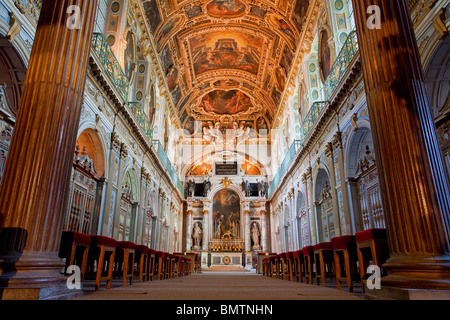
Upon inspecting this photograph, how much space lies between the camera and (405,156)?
3135 mm

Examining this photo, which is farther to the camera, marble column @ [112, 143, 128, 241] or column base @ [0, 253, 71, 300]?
marble column @ [112, 143, 128, 241]

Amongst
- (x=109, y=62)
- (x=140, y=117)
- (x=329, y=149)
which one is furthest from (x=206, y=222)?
(x=109, y=62)

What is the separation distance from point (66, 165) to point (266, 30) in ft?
45.8

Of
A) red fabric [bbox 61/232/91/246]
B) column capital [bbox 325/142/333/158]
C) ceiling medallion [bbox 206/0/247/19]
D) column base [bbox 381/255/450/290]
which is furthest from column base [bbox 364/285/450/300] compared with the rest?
ceiling medallion [bbox 206/0/247/19]

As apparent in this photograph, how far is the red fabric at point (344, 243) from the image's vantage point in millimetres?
4777

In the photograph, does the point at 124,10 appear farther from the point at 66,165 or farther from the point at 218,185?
the point at 218,185

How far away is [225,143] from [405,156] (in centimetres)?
2045

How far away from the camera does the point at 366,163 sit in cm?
826

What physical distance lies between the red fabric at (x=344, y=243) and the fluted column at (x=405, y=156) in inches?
64.7

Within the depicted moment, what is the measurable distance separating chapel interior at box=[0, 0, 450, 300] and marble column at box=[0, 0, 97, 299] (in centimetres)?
2

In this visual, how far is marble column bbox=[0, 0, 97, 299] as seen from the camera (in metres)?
2.88

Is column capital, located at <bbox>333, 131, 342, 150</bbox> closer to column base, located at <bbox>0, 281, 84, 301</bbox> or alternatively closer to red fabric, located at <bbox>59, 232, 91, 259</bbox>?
red fabric, located at <bbox>59, 232, 91, 259</bbox>

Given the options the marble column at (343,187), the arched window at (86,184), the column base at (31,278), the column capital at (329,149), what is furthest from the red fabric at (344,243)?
the arched window at (86,184)
